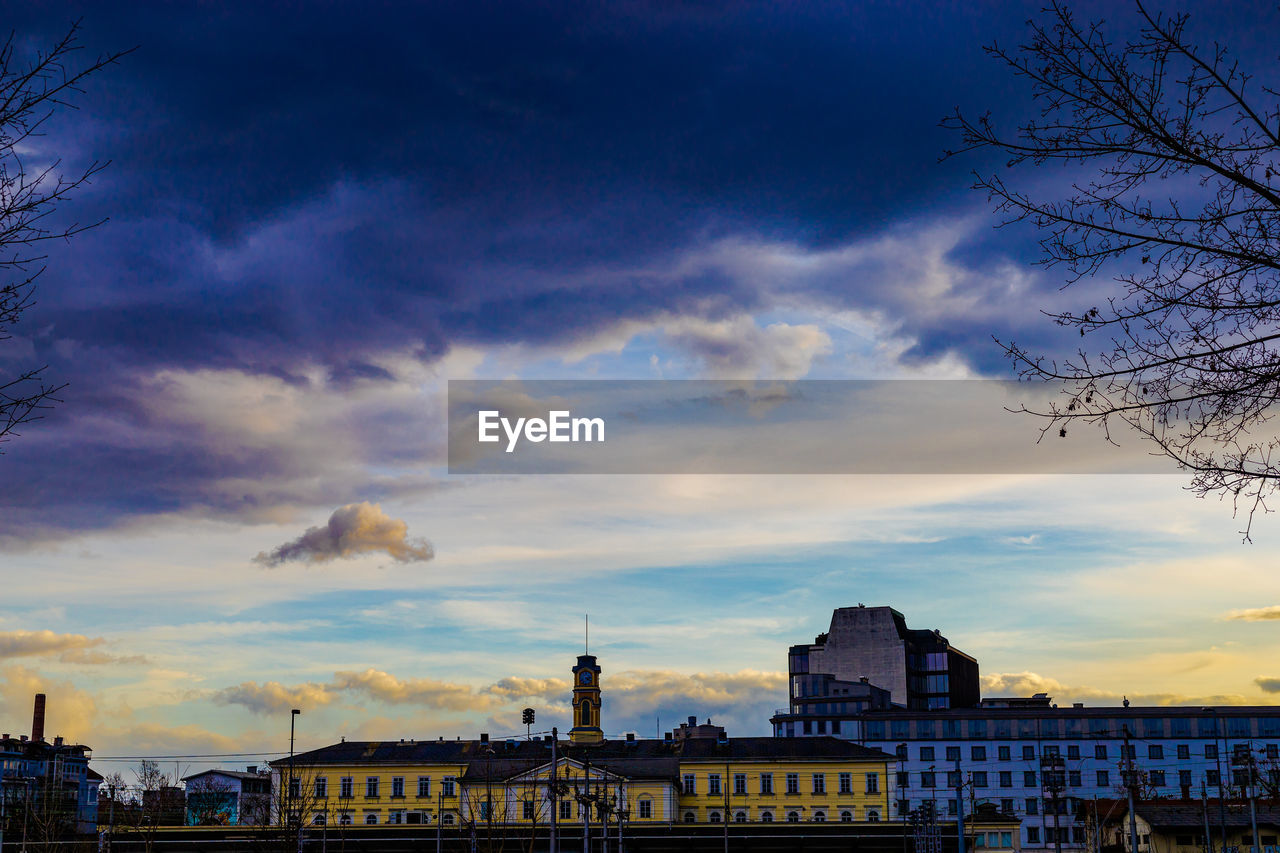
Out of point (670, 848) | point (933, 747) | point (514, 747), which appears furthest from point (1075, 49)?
point (933, 747)

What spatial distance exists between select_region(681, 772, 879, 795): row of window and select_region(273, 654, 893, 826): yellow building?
0.08m

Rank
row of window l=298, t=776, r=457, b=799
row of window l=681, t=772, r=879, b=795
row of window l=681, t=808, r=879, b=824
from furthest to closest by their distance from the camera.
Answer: row of window l=298, t=776, r=457, b=799 < row of window l=681, t=772, r=879, b=795 < row of window l=681, t=808, r=879, b=824

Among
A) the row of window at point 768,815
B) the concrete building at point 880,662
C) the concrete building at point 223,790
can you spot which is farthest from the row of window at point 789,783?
the concrete building at point 223,790

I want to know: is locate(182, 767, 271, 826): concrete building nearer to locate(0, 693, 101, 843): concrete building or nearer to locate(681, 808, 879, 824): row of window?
locate(0, 693, 101, 843): concrete building

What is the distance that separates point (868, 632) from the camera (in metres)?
140

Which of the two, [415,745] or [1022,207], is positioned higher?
[1022,207]

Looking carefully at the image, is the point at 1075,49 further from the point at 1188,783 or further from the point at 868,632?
the point at 868,632

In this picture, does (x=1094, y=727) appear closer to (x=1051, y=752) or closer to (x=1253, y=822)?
(x=1051, y=752)

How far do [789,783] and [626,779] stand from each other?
Answer: 45.9 ft

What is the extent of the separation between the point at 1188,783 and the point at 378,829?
7154 centimetres

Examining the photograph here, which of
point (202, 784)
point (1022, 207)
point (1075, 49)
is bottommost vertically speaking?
point (202, 784)

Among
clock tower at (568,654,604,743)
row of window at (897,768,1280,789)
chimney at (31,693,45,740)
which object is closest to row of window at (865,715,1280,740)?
row of window at (897,768,1280,789)

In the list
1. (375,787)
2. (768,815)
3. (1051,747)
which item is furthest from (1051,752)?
(375,787)

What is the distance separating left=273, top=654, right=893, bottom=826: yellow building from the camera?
101188 millimetres
